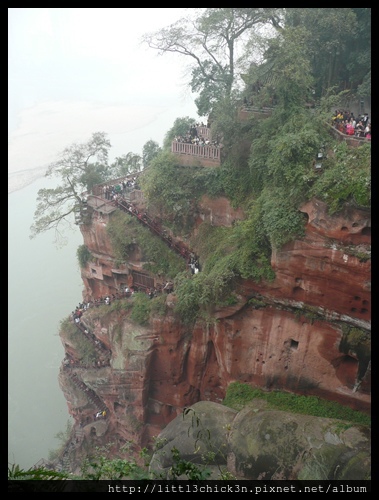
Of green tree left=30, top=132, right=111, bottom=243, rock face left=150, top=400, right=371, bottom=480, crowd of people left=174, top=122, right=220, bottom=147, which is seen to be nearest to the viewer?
rock face left=150, top=400, right=371, bottom=480

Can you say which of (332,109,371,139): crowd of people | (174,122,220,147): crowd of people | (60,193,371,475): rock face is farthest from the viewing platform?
(332,109,371,139): crowd of people

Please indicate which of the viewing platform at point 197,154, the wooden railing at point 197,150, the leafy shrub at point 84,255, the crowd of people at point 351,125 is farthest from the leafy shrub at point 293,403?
the leafy shrub at point 84,255

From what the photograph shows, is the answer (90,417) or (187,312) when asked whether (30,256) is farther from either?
(187,312)

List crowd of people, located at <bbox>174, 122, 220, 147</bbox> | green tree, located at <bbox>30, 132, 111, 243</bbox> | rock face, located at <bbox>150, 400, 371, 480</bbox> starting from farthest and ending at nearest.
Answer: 1. green tree, located at <bbox>30, 132, 111, 243</bbox>
2. crowd of people, located at <bbox>174, 122, 220, 147</bbox>
3. rock face, located at <bbox>150, 400, 371, 480</bbox>

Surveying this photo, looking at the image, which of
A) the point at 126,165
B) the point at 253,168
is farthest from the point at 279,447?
the point at 126,165

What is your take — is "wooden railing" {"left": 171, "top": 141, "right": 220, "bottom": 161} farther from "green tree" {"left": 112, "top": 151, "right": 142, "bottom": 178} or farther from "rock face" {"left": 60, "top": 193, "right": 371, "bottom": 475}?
"green tree" {"left": 112, "top": 151, "right": 142, "bottom": 178}

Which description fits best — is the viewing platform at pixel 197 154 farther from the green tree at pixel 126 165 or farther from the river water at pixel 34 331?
the river water at pixel 34 331
